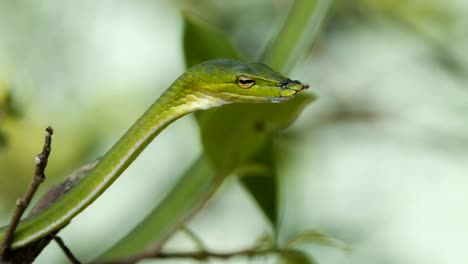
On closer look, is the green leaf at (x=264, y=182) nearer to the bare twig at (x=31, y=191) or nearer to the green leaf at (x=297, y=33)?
the green leaf at (x=297, y=33)

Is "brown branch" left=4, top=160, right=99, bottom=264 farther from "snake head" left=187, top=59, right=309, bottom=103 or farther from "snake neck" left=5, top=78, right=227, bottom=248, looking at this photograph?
"snake head" left=187, top=59, right=309, bottom=103

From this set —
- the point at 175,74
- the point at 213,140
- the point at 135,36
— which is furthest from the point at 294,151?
the point at 213,140

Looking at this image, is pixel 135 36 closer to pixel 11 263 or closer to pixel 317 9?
pixel 317 9

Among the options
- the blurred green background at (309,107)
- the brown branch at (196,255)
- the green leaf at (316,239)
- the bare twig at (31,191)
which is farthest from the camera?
the blurred green background at (309,107)

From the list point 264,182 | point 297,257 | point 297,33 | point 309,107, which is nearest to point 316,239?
point 297,257

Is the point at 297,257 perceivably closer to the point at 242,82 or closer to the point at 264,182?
the point at 264,182

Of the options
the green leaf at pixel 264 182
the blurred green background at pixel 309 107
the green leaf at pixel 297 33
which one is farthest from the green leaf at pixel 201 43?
the blurred green background at pixel 309 107

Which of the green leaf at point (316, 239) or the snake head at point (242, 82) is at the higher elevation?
the snake head at point (242, 82)
